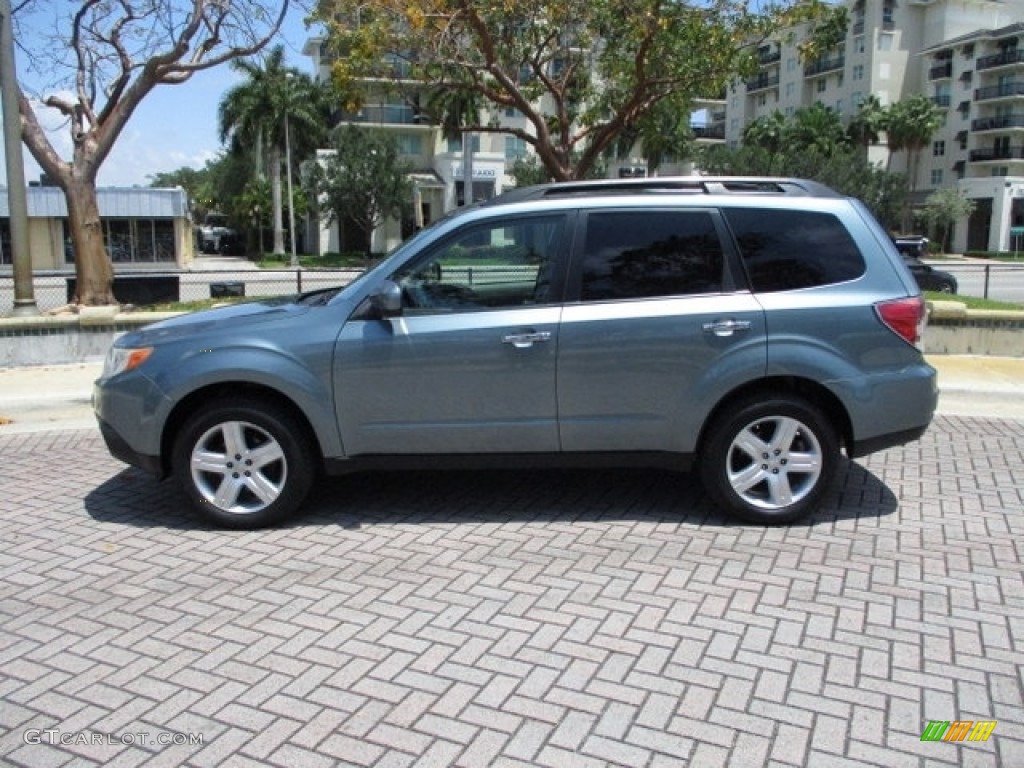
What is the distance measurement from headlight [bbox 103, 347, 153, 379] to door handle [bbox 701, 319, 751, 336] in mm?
3097

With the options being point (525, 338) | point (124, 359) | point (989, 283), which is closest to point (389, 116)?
point (989, 283)

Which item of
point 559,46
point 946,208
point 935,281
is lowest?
point 935,281

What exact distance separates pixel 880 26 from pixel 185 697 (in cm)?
8730

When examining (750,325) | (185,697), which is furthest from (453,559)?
(750,325)

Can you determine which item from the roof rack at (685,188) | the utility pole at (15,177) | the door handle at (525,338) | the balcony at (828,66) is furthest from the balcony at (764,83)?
the door handle at (525,338)

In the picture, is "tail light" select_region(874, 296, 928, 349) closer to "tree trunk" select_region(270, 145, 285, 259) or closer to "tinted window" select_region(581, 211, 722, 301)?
"tinted window" select_region(581, 211, 722, 301)

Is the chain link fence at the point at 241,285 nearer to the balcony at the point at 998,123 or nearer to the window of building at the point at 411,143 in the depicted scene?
the window of building at the point at 411,143

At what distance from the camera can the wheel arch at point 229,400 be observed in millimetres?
5000

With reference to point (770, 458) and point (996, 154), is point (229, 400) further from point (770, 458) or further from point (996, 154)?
point (996, 154)

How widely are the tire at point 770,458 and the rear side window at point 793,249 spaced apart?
677 millimetres

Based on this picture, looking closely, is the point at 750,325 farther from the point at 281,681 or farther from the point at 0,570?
the point at 0,570

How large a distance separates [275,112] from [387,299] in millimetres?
51961

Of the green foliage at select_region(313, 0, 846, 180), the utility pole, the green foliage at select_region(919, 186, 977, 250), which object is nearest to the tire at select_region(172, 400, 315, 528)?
the utility pole

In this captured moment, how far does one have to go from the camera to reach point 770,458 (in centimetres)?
502
